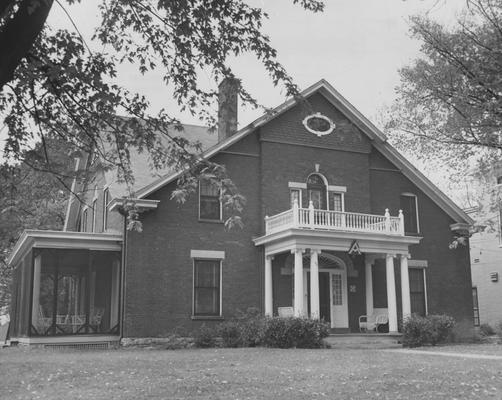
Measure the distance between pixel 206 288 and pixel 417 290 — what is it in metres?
9.08

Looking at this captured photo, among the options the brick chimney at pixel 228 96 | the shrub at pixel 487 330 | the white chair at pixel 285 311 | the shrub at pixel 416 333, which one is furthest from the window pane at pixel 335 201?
the brick chimney at pixel 228 96

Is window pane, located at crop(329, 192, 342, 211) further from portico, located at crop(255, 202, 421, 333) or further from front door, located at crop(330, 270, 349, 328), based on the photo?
front door, located at crop(330, 270, 349, 328)

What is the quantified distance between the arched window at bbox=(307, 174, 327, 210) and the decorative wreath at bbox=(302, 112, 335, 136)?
1757 mm

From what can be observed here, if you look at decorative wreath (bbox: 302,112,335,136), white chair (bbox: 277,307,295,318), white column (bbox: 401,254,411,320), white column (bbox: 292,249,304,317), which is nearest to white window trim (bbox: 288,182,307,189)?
decorative wreath (bbox: 302,112,335,136)

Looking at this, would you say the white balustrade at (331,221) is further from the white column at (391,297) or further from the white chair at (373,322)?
the white chair at (373,322)

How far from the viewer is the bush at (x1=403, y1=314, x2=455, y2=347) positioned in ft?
70.7

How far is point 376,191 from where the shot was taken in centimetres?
2744

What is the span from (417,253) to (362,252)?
4.37 meters

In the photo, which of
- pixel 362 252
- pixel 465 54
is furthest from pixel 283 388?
pixel 362 252

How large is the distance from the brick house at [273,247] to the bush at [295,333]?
1.25 meters

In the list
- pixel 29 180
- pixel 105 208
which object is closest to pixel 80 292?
pixel 105 208

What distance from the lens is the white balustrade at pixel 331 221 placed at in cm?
2262

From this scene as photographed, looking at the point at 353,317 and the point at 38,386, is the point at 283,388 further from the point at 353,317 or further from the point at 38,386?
the point at 353,317

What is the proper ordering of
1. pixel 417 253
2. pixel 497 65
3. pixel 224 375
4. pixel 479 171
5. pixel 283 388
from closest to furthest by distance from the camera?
pixel 283 388
pixel 224 375
pixel 497 65
pixel 479 171
pixel 417 253
